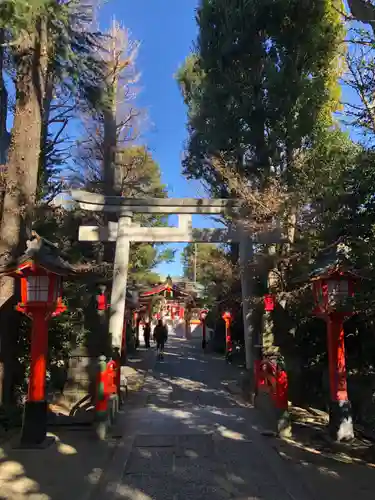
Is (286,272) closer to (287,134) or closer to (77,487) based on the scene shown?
(287,134)

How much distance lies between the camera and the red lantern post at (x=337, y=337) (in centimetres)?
642

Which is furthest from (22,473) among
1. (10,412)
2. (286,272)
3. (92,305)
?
(286,272)

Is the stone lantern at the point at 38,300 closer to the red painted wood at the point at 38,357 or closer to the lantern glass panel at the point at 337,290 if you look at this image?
the red painted wood at the point at 38,357

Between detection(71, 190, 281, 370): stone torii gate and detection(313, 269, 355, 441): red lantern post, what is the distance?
154 inches

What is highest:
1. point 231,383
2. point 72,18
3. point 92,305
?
point 72,18

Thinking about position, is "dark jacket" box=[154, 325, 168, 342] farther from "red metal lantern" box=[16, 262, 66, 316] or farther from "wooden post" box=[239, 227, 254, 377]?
"red metal lantern" box=[16, 262, 66, 316]

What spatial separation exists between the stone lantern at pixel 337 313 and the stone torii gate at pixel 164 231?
154 inches

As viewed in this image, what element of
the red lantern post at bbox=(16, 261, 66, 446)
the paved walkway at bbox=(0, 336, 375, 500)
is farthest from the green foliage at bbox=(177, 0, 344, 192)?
the paved walkway at bbox=(0, 336, 375, 500)

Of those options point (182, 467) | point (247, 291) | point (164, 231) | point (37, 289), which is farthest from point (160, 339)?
point (182, 467)

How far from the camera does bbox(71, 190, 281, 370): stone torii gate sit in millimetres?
10969

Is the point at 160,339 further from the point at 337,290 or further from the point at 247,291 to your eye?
the point at 337,290

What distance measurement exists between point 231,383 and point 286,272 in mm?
4007

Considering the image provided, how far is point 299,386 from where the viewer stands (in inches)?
378

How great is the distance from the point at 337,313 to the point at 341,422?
1659 mm
